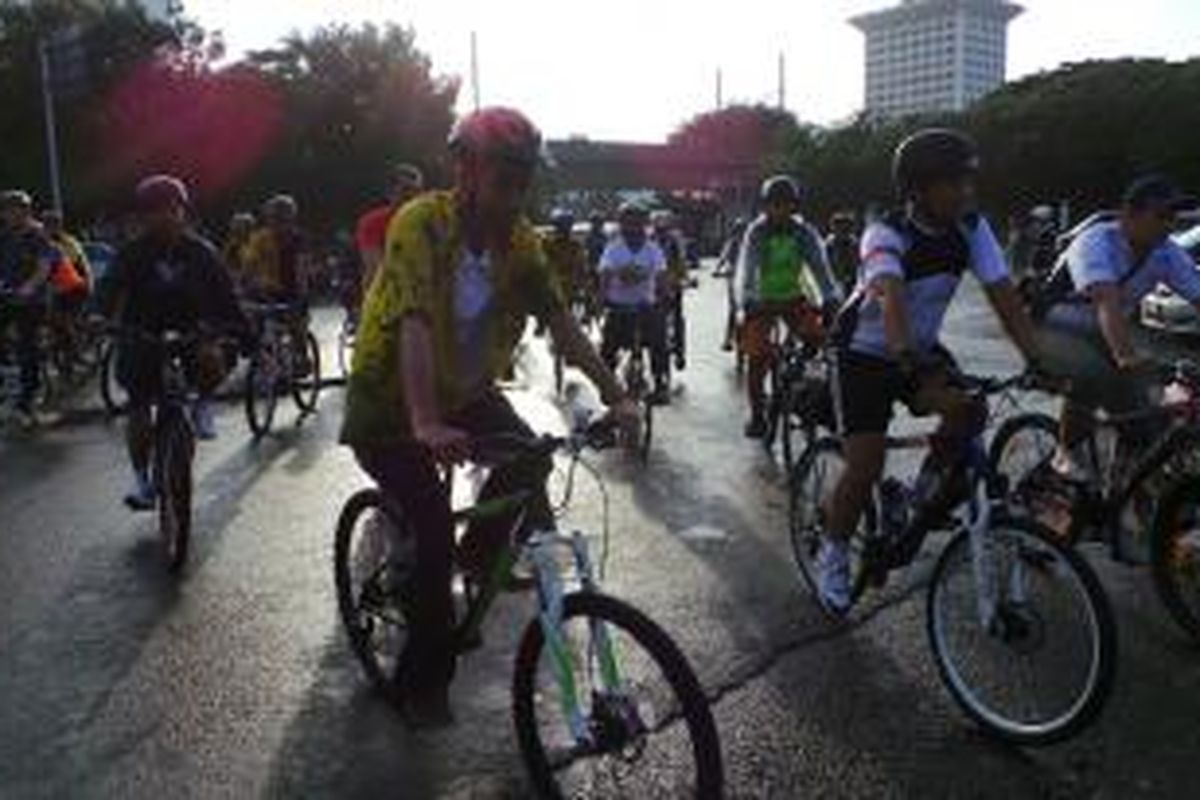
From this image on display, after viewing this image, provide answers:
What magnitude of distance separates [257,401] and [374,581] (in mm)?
7993

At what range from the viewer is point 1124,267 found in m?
7.52

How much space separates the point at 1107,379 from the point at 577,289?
988 centimetres

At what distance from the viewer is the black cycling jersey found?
28.6ft

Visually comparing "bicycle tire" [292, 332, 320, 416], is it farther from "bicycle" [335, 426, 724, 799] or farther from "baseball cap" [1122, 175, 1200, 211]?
"bicycle" [335, 426, 724, 799]

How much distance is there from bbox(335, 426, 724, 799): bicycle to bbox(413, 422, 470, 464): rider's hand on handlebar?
0.15 metres

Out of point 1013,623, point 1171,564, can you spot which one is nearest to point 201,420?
point 1171,564

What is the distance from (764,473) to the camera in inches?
446

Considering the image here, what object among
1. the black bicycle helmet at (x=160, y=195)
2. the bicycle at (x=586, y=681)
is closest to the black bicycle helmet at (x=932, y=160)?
the bicycle at (x=586, y=681)

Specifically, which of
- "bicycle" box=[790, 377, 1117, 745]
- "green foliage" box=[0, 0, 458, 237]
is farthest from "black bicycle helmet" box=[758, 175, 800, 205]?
"green foliage" box=[0, 0, 458, 237]

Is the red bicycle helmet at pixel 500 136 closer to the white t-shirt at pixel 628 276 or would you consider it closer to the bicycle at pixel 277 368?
the bicycle at pixel 277 368

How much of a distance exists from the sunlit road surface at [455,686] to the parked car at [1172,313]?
9.97m

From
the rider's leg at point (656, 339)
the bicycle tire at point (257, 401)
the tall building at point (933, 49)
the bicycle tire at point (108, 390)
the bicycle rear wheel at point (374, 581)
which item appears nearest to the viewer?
the bicycle rear wheel at point (374, 581)

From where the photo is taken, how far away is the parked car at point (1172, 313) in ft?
63.1

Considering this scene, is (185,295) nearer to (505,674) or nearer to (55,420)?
(505,674)
